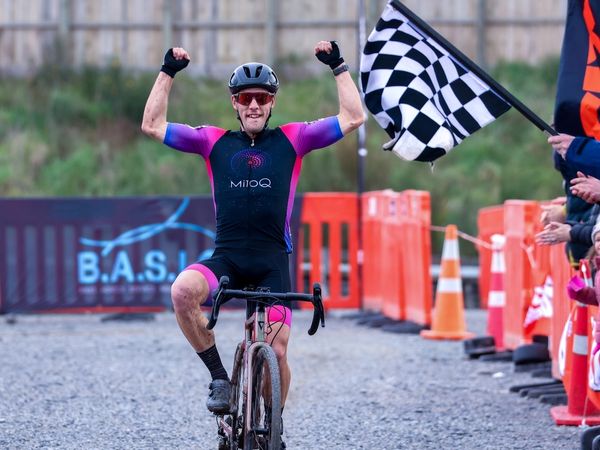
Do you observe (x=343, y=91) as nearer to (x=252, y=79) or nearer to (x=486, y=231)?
(x=252, y=79)

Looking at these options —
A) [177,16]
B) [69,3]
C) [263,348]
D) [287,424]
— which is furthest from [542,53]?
[263,348]

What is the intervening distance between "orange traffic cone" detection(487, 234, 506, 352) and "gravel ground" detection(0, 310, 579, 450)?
393 mm

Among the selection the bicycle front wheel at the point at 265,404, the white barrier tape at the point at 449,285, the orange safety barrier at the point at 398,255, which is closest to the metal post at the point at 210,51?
the orange safety barrier at the point at 398,255

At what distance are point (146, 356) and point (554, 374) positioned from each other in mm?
4028

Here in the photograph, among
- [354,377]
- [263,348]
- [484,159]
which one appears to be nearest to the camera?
[263,348]

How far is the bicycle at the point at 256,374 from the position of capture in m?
6.39

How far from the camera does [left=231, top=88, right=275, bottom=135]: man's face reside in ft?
24.0

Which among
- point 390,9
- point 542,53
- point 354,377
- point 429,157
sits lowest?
point 354,377

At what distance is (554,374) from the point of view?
10203mm

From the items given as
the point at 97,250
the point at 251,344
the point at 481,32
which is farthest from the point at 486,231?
the point at 481,32

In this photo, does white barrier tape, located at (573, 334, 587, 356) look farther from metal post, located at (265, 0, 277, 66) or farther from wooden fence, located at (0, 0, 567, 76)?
metal post, located at (265, 0, 277, 66)

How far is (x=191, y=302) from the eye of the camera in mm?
6918

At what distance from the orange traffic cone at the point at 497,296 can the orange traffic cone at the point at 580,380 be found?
399cm

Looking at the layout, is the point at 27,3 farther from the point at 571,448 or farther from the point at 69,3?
the point at 571,448
